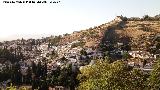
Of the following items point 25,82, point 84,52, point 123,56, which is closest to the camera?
point 25,82

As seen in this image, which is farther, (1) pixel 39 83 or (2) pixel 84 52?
(2) pixel 84 52

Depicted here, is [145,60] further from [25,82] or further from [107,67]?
[107,67]

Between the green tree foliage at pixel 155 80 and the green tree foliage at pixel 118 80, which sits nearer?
the green tree foliage at pixel 118 80

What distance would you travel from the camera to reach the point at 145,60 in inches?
5881

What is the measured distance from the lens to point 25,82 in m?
134

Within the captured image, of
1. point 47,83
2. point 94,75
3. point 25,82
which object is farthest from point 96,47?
point 94,75

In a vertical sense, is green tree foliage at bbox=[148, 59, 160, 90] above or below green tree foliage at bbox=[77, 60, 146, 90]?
Result: below

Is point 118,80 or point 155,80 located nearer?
point 118,80

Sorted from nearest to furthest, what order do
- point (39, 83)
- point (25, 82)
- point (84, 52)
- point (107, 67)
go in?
point (107, 67), point (39, 83), point (25, 82), point (84, 52)

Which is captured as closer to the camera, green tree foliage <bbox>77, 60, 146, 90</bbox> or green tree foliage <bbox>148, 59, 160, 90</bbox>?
green tree foliage <bbox>77, 60, 146, 90</bbox>

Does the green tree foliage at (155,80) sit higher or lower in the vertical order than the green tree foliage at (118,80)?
lower

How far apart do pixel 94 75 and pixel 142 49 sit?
122852 millimetres

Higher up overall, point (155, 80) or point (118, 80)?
point (118, 80)

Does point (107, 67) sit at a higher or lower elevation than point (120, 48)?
higher
